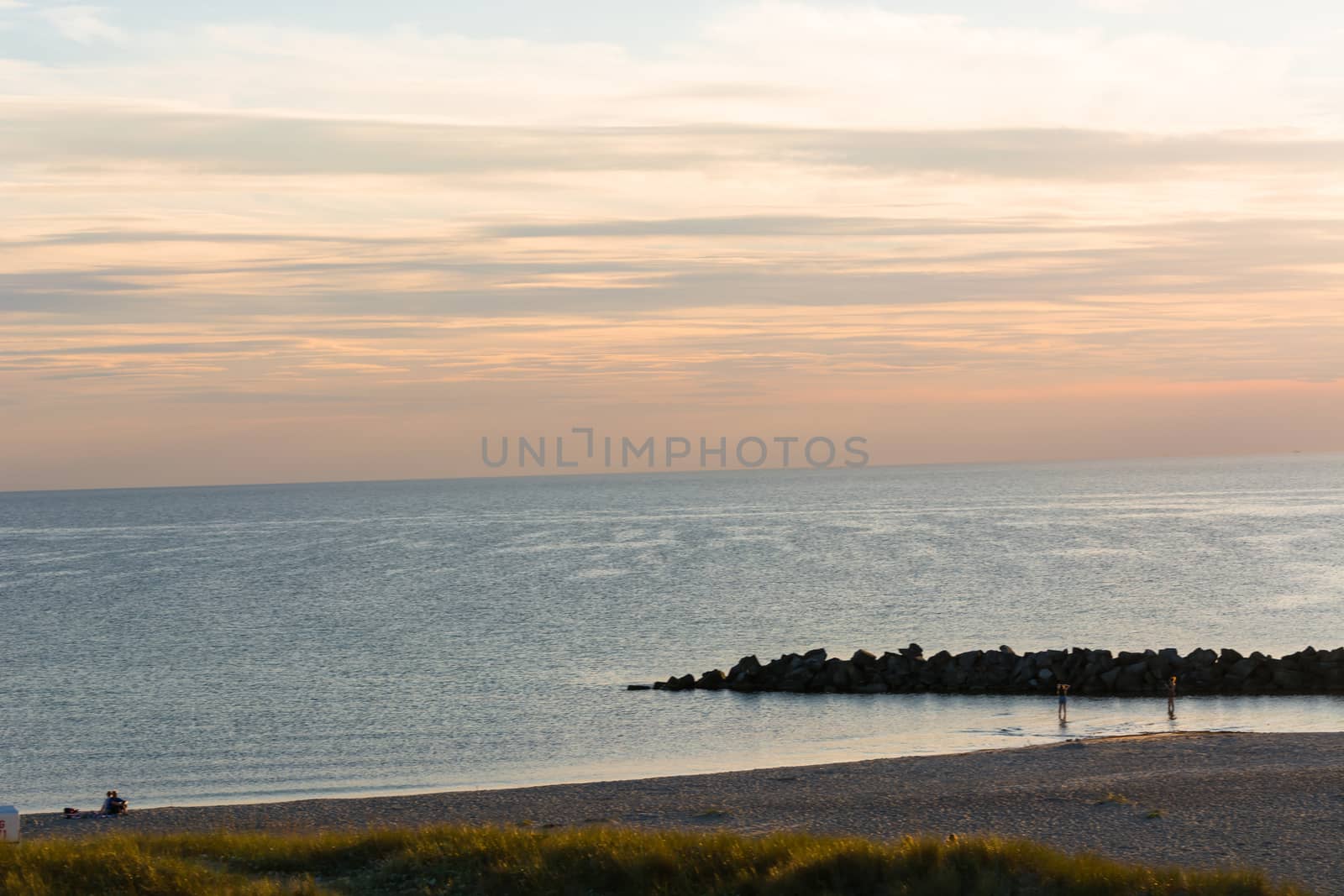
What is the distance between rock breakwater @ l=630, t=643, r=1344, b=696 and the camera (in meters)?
41.7

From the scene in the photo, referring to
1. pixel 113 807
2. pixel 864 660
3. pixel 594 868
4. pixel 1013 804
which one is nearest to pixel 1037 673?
pixel 864 660

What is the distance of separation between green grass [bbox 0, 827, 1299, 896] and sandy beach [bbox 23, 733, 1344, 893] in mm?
4157

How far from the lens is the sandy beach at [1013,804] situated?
19.6 meters

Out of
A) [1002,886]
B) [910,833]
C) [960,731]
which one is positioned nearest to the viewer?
[1002,886]

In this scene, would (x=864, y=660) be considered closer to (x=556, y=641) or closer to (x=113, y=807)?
(x=556, y=641)

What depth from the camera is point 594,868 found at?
1534 centimetres

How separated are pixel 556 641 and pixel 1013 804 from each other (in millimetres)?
36498

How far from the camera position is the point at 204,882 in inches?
595

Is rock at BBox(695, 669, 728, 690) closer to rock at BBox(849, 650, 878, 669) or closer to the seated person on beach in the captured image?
rock at BBox(849, 650, 878, 669)

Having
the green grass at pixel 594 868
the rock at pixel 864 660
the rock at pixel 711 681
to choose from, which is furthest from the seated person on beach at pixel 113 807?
the rock at pixel 864 660

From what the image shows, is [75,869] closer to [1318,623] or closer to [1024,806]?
[1024,806]

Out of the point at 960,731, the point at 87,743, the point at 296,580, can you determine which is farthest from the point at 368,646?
the point at 296,580

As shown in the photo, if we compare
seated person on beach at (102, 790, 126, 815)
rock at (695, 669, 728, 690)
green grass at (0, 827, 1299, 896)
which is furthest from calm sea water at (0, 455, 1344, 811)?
green grass at (0, 827, 1299, 896)

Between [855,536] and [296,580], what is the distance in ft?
182
